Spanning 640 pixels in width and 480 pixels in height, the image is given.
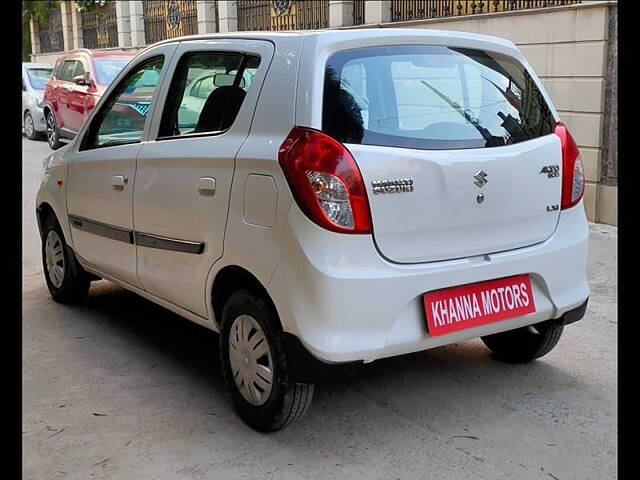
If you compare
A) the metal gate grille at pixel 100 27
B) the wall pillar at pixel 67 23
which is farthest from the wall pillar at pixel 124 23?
the wall pillar at pixel 67 23

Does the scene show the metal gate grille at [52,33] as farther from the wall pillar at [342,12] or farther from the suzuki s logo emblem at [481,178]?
the suzuki s logo emblem at [481,178]

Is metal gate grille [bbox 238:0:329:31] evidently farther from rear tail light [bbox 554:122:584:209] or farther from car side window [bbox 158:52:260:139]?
rear tail light [bbox 554:122:584:209]

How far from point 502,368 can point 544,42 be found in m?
5.82

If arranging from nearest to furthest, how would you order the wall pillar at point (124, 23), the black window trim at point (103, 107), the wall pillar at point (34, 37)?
the black window trim at point (103, 107) → the wall pillar at point (124, 23) → the wall pillar at point (34, 37)

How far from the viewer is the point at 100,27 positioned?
2469 centimetres

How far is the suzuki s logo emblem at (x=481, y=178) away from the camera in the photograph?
3307 millimetres

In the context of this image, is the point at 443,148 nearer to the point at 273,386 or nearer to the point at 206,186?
the point at 206,186

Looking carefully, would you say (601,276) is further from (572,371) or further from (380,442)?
(380,442)

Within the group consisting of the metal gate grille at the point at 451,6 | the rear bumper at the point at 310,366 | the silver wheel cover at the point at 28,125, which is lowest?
the rear bumper at the point at 310,366

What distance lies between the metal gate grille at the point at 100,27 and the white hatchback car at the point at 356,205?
2123 centimetres

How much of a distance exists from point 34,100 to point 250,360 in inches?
590

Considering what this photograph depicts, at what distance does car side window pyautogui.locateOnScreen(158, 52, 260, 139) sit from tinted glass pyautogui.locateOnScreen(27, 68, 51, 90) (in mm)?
14697

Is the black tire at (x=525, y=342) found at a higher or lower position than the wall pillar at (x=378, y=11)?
lower
